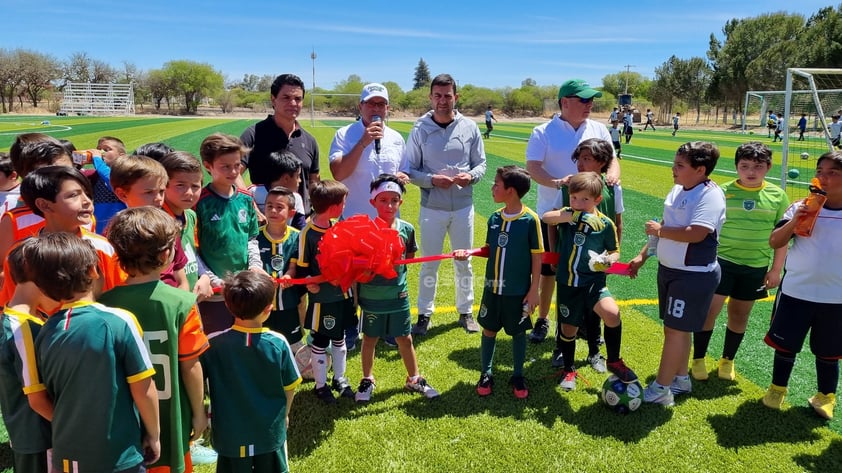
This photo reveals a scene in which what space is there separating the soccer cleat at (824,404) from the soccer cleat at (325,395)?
339 centimetres

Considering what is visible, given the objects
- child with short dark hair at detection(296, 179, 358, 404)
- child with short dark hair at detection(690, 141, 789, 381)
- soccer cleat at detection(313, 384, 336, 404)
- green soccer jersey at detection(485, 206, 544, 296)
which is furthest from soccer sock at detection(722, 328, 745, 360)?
soccer cleat at detection(313, 384, 336, 404)

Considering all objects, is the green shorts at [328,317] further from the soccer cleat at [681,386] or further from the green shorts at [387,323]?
the soccer cleat at [681,386]

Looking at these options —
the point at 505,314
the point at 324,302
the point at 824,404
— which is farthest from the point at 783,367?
the point at 324,302

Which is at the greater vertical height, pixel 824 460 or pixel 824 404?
pixel 824 404

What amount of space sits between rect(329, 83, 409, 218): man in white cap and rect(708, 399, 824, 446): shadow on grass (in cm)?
293

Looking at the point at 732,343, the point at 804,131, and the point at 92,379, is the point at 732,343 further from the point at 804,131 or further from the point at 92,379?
the point at 804,131

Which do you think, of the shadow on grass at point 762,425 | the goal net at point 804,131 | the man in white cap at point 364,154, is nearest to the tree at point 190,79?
the goal net at point 804,131

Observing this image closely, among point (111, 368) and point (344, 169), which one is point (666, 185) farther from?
point (111, 368)

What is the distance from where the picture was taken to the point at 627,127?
30312mm

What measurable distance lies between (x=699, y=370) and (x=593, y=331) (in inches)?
33.2

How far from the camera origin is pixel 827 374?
356cm

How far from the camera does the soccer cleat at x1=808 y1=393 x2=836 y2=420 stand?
3.55 metres

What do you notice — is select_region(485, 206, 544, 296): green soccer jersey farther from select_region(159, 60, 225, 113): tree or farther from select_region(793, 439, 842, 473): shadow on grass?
select_region(159, 60, 225, 113): tree

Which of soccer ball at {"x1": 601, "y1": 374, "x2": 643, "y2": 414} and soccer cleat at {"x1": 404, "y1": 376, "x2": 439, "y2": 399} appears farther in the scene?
soccer cleat at {"x1": 404, "y1": 376, "x2": 439, "y2": 399}
